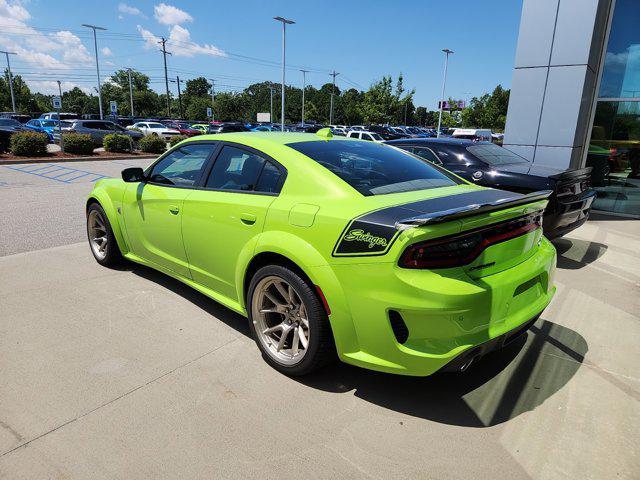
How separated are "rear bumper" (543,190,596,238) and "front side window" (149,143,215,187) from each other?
3.94m

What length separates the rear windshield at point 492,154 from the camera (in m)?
6.35

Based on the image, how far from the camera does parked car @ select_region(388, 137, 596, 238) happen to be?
5.28 meters

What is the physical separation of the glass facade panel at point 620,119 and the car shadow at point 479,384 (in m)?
7.82

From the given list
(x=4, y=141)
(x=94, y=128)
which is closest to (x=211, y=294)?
(x=4, y=141)

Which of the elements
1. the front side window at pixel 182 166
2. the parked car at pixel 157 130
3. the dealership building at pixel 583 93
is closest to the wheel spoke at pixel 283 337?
the front side window at pixel 182 166

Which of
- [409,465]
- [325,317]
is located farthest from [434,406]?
[325,317]

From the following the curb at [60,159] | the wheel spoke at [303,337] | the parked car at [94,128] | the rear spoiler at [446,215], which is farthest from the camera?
the parked car at [94,128]

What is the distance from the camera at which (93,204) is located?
4.97 meters

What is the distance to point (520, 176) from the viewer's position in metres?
5.61

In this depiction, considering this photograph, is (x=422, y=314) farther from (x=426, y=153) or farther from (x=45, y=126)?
(x=45, y=126)

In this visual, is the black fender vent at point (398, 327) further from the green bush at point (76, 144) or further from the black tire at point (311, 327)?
the green bush at point (76, 144)

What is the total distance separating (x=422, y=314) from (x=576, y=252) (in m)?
5.03

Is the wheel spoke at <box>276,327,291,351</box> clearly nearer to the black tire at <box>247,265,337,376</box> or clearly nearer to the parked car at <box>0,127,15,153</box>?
the black tire at <box>247,265,337,376</box>

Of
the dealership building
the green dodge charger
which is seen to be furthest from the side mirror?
the dealership building
